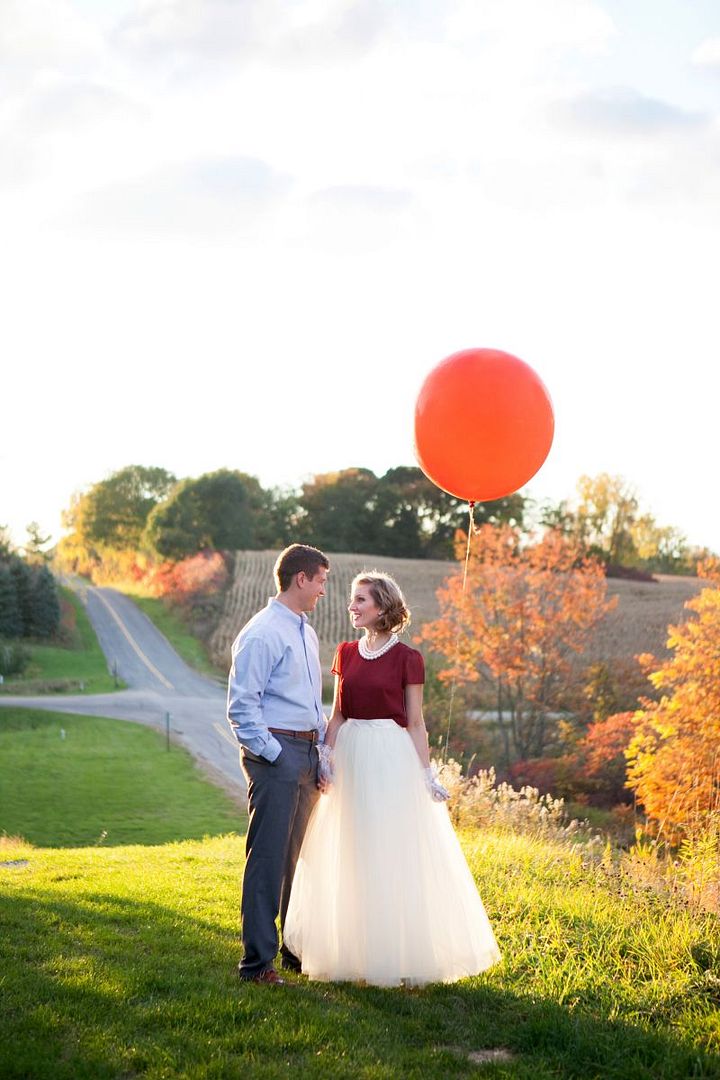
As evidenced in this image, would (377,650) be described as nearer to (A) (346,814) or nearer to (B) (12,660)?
(A) (346,814)

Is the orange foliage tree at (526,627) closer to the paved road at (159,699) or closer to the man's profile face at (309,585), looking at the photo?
the paved road at (159,699)

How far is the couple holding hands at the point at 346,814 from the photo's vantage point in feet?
13.5

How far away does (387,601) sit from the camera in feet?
14.5

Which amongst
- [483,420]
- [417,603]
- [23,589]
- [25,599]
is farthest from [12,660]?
[483,420]

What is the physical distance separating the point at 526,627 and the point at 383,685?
17.3 meters

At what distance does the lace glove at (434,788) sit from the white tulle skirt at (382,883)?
4 cm

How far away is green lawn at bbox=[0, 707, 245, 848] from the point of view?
1438cm

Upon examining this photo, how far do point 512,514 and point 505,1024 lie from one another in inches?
1846

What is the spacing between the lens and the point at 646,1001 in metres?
3.83

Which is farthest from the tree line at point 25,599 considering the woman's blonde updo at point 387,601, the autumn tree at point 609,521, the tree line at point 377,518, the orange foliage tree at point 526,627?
the woman's blonde updo at point 387,601

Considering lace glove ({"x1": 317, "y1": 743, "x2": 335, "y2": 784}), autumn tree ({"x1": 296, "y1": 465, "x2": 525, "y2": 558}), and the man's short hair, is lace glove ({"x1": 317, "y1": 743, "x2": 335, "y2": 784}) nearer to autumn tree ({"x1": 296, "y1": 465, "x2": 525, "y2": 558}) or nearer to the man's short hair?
the man's short hair

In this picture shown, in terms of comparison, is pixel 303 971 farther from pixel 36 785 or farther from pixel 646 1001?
pixel 36 785

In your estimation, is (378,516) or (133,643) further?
(378,516)

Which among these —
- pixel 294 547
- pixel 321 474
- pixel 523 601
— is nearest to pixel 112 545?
pixel 321 474
